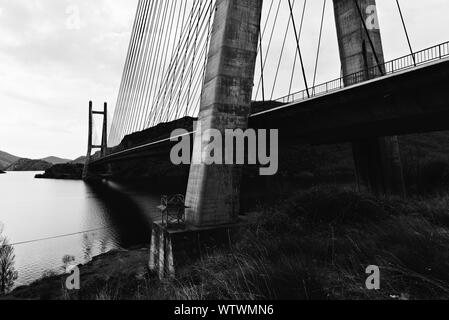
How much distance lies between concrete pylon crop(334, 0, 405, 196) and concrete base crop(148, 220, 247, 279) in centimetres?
1085

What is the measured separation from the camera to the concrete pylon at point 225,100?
44.9ft

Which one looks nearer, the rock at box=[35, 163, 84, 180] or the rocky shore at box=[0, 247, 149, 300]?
the rocky shore at box=[0, 247, 149, 300]

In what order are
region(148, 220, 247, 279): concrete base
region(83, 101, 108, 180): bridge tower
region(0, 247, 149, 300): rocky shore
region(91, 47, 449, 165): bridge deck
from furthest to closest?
region(83, 101, 108, 180): bridge tower
region(0, 247, 149, 300): rocky shore
region(148, 220, 247, 279): concrete base
region(91, 47, 449, 165): bridge deck

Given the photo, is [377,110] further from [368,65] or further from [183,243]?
[183,243]

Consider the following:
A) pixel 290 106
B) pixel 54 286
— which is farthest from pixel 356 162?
pixel 54 286

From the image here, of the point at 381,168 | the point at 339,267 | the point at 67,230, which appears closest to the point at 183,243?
the point at 339,267

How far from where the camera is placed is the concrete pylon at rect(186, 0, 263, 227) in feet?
44.9

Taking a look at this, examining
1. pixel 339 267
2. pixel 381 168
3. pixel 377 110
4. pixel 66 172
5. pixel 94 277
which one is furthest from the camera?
pixel 66 172

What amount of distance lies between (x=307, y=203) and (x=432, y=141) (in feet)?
266

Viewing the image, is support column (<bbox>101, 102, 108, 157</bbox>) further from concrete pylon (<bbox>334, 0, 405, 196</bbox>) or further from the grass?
the grass

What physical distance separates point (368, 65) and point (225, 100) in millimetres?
11269

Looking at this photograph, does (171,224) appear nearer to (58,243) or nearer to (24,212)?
(58,243)

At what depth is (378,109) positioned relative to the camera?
40.0 ft

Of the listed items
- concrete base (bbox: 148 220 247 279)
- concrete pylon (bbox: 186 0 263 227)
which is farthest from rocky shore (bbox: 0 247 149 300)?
concrete pylon (bbox: 186 0 263 227)
